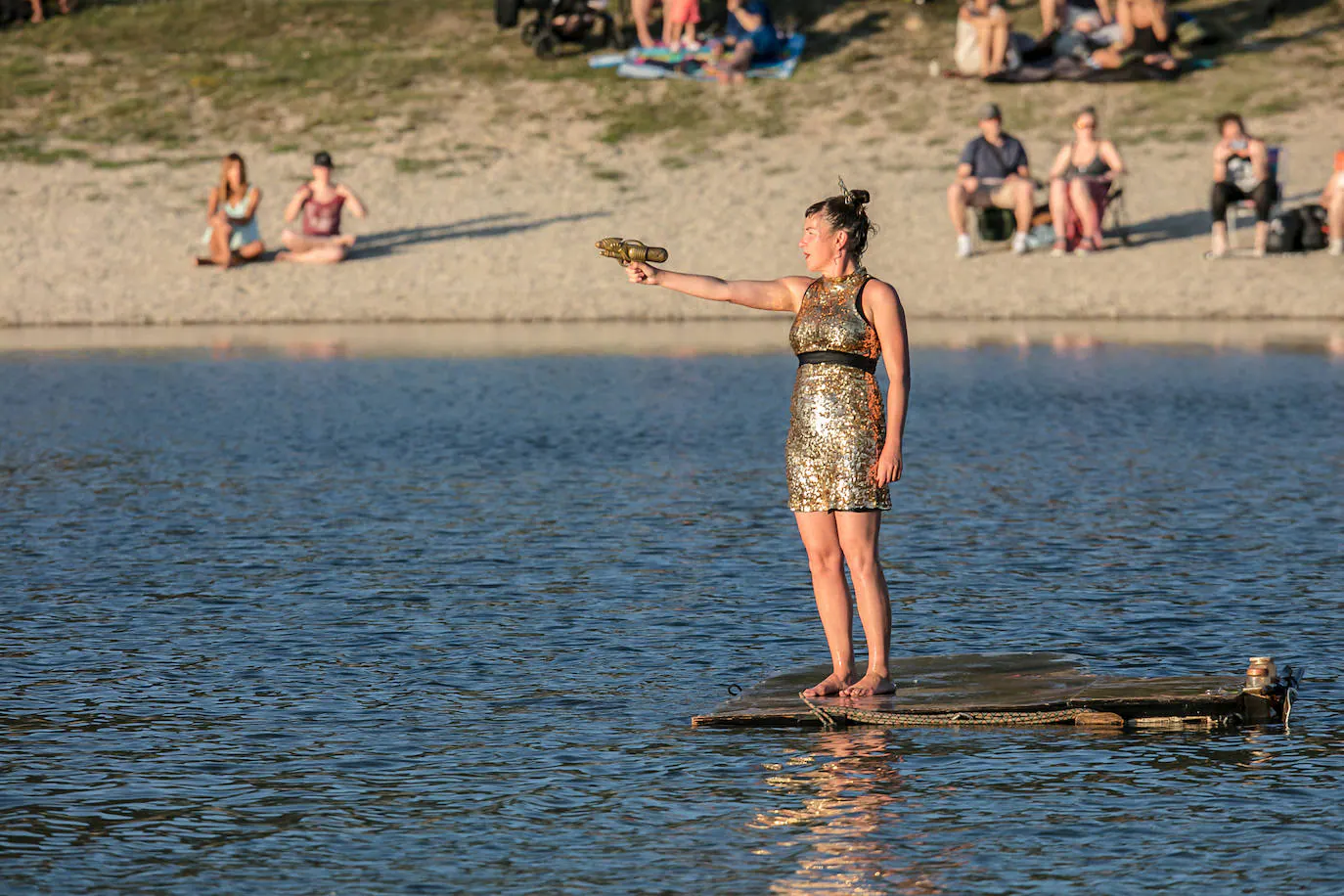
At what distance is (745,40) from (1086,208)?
8949 mm

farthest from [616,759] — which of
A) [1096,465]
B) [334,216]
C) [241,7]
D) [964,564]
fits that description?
[241,7]

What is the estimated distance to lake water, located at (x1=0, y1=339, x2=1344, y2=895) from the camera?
20.5 ft

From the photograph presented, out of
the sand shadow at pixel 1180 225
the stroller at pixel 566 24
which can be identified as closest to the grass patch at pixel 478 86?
the stroller at pixel 566 24

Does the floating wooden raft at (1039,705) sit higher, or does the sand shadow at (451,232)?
the sand shadow at (451,232)

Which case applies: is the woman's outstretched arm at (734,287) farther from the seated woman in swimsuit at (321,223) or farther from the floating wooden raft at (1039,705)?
the seated woman in swimsuit at (321,223)

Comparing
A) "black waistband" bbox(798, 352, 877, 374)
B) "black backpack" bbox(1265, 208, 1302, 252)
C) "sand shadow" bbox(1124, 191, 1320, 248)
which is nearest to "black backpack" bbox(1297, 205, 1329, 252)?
"black backpack" bbox(1265, 208, 1302, 252)

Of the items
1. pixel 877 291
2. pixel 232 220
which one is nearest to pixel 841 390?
pixel 877 291

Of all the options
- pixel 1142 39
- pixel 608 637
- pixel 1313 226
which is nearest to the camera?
pixel 608 637

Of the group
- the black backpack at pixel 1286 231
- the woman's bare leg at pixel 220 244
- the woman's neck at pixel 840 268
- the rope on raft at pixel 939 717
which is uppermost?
the woman's bare leg at pixel 220 244

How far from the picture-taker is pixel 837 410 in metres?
7.74

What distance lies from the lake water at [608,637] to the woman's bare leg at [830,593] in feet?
1.42

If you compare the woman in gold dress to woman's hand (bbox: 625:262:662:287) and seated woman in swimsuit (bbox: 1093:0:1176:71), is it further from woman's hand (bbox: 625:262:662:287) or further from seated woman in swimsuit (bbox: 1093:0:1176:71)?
seated woman in swimsuit (bbox: 1093:0:1176:71)

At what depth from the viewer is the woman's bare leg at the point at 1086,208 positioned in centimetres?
2491

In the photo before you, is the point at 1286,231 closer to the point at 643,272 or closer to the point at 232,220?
the point at 232,220
